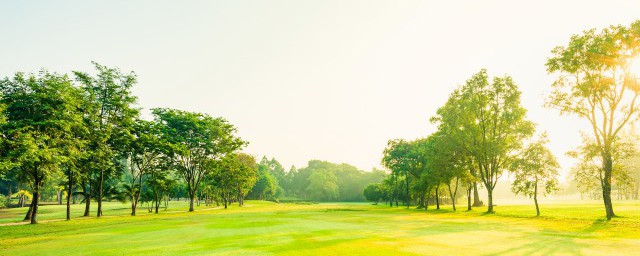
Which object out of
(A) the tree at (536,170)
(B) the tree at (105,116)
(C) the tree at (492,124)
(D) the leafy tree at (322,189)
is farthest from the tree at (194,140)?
(D) the leafy tree at (322,189)

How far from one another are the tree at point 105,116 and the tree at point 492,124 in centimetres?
5617

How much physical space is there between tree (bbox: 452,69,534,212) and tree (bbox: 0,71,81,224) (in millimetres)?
57934

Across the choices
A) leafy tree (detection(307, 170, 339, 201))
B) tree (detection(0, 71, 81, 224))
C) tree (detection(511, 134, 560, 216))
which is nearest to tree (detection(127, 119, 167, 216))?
tree (detection(0, 71, 81, 224))

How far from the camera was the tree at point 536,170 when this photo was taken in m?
44.6

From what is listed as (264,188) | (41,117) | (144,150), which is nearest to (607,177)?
(41,117)

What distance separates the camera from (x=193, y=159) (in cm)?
6869

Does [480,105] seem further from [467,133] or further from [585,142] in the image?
[585,142]

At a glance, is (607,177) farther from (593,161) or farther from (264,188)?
(264,188)

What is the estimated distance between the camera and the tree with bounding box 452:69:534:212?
176 ft

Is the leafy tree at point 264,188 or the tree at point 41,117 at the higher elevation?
the tree at point 41,117

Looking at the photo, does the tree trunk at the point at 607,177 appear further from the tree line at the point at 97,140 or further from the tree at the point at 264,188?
the tree at the point at 264,188

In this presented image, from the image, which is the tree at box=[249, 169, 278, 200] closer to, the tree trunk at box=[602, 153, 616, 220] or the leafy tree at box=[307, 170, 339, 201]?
the leafy tree at box=[307, 170, 339, 201]

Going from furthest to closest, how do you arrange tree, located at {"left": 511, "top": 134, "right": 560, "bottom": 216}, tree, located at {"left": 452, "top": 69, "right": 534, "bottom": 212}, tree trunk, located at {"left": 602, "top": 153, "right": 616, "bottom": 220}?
tree, located at {"left": 452, "top": 69, "right": 534, "bottom": 212}
tree, located at {"left": 511, "top": 134, "right": 560, "bottom": 216}
tree trunk, located at {"left": 602, "top": 153, "right": 616, "bottom": 220}

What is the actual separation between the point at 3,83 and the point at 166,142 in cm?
2430
